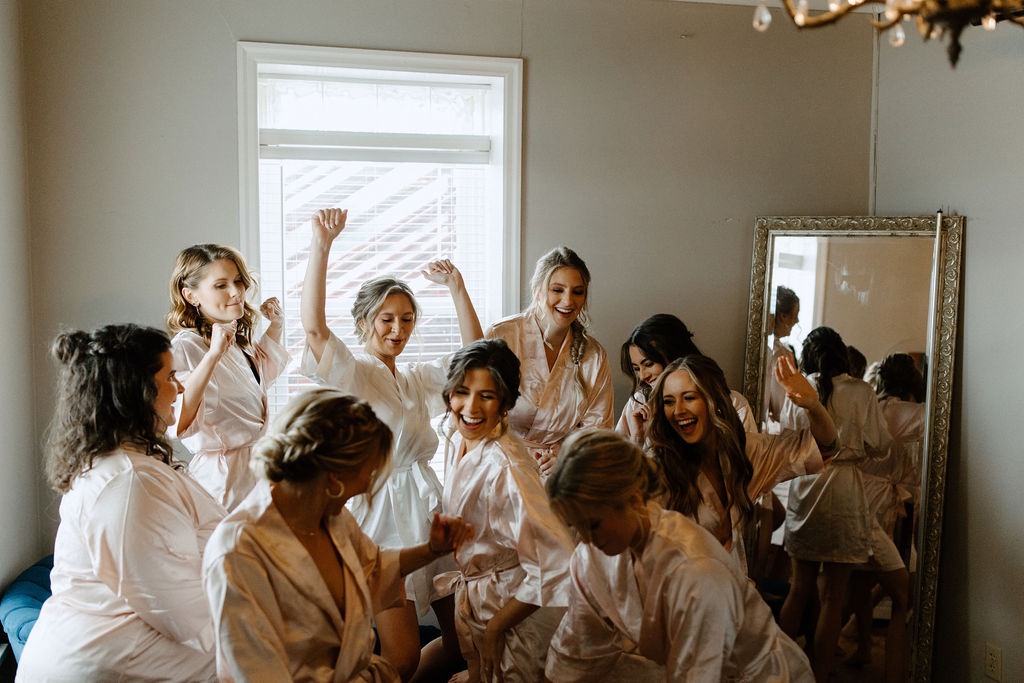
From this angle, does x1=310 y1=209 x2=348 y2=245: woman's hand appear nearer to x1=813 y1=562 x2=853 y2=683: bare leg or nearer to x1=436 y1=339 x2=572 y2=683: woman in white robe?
x1=436 y1=339 x2=572 y2=683: woman in white robe

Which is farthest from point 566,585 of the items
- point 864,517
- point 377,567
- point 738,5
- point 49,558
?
point 738,5

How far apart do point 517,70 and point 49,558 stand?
257cm

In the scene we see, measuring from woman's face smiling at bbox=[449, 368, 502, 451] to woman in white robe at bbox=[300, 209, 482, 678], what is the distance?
16.5 inches

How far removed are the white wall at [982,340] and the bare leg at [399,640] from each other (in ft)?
6.67

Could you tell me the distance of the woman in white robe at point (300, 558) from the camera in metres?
1.62

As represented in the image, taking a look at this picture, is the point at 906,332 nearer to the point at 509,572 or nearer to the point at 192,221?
the point at 509,572

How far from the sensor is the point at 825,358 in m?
3.52

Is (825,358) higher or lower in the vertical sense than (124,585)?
higher

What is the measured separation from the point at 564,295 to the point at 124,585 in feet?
5.71

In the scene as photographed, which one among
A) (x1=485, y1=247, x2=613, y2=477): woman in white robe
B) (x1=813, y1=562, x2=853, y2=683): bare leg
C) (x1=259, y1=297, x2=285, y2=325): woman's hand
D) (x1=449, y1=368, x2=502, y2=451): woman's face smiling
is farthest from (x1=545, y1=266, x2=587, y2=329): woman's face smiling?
(x1=813, y1=562, x2=853, y2=683): bare leg

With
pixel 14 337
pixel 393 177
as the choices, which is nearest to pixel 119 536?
pixel 14 337

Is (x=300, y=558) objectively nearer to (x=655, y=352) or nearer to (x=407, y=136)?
(x=655, y=352)

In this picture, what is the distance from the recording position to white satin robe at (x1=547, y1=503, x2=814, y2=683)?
1836 mm

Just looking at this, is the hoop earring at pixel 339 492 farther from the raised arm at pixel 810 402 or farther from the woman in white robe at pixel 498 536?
the raised arm at pixel 810 402
